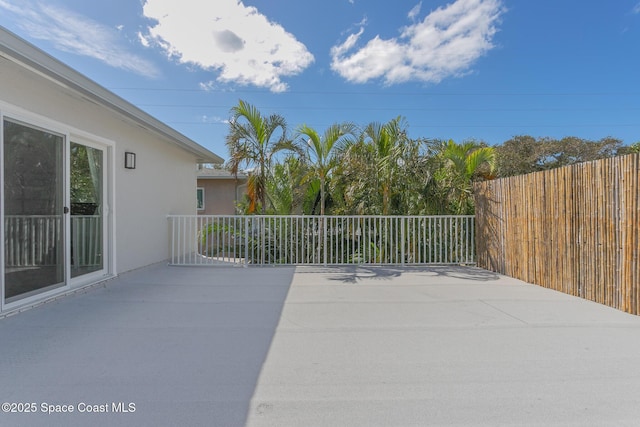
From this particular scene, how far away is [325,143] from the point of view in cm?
684

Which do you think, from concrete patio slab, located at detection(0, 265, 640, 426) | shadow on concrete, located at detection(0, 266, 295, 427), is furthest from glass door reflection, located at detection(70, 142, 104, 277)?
concrete patio slab, located at detection(0, 265, 640, 426)

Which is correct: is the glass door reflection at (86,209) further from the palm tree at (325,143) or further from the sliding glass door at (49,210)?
the palm tree at (325,143)

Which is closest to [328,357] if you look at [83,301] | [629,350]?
[629,350]

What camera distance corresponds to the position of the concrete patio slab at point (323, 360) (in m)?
1.82

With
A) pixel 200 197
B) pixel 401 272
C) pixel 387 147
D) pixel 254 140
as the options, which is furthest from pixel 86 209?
pixel 200 197

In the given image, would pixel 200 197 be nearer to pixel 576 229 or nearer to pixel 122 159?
pixel 122 159

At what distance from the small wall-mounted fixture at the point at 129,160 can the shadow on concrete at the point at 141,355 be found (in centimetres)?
222

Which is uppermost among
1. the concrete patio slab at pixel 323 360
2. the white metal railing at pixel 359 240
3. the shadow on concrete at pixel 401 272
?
the white metal railing at pixel 359 240

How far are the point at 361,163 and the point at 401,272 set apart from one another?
2422 millimetres

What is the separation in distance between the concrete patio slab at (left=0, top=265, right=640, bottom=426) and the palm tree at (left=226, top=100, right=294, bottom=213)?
11.6ft

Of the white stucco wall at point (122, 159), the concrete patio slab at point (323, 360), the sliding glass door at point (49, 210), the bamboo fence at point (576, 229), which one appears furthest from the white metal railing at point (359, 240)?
the concrete patio slab at point (323, 360)

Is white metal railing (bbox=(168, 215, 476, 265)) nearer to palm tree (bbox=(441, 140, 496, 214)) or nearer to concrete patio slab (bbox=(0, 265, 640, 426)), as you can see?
palm tree (bbox=(441, 140, 496, 214))

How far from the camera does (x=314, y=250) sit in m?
6.75

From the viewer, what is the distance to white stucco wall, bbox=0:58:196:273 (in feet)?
11.6
